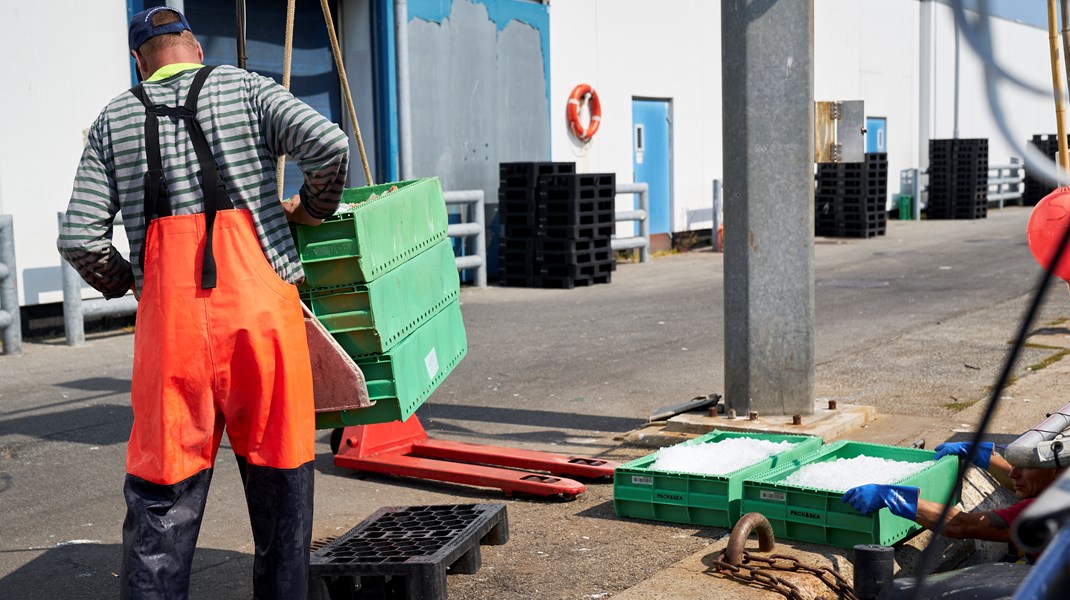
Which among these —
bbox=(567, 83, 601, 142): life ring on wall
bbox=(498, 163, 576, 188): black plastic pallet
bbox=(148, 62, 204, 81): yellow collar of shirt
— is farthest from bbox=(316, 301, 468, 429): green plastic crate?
bbox=(567, 83, 601, 142): life ring on wall

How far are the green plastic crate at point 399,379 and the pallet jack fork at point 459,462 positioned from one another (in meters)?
1.28

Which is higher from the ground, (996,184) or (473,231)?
(996,184)

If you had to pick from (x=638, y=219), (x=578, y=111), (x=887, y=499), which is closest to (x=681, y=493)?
(x=887, y=499)

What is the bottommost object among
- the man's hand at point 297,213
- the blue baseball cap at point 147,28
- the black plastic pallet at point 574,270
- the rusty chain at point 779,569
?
the rusty chain at point 779,569

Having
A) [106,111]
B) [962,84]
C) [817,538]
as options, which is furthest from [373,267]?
[962,84]

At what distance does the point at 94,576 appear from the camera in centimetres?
500

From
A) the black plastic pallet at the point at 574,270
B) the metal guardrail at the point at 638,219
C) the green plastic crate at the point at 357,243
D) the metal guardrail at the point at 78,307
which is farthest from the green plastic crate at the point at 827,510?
the metal guardrail at the point at 638,219

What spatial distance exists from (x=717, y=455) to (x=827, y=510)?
100cm

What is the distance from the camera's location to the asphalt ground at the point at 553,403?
16.8 feet

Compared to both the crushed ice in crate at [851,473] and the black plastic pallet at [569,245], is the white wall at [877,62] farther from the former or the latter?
the crushed ice in crate at [851,473]

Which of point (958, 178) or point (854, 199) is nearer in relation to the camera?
point (854, 199)

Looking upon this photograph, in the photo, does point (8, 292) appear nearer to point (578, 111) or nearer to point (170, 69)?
point (170, 69)

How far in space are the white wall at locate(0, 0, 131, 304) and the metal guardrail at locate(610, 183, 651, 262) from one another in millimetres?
7764

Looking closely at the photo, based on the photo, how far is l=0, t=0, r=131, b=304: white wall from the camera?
37.3 ft
